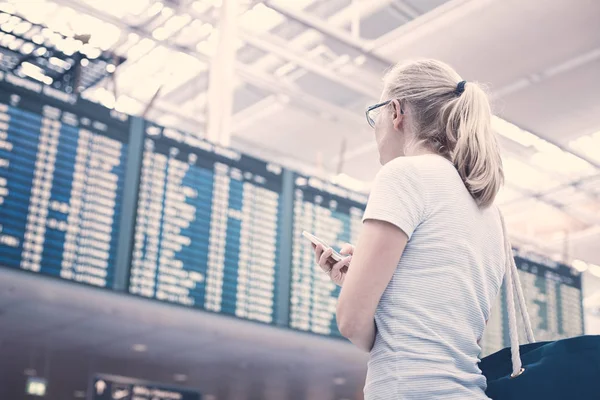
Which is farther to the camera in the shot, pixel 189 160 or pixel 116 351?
pixel 116 351

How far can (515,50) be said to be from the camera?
636cm

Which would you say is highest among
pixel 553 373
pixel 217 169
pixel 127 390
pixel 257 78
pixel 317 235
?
pixel 257 78

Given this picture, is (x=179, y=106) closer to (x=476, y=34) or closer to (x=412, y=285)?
(x=476, y=34)

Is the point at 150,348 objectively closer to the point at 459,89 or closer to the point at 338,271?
the point at 338,271

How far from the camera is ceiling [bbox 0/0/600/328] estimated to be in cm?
618

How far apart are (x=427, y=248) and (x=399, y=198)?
102 millimetres

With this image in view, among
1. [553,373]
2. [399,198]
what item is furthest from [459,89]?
[553,373]

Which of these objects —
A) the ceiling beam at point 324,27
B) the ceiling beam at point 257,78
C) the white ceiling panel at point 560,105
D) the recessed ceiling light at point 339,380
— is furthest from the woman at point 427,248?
the recessed ceiling light at point 339,380

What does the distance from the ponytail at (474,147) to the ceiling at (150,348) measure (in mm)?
3246

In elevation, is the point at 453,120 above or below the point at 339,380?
below

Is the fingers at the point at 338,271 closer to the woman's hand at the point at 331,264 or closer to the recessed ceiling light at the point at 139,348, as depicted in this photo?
the woman's hand at the point at 331,264

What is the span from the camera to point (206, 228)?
4.95 meters

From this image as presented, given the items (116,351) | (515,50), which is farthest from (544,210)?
(116,351)

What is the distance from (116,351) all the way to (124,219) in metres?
1.83
